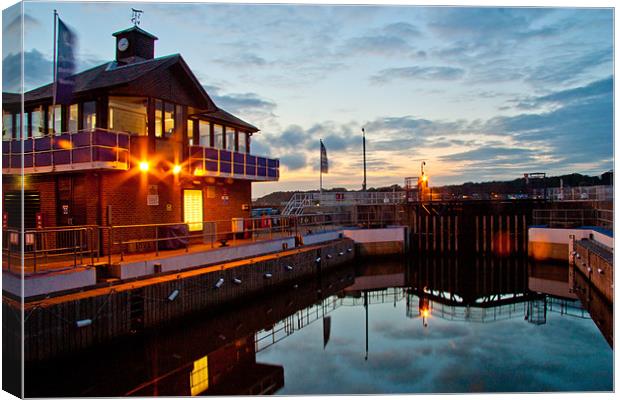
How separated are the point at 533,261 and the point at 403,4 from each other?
939 inches

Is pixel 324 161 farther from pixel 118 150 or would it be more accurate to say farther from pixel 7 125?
pixel 7 125

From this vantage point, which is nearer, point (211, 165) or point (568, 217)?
point (211, 165)

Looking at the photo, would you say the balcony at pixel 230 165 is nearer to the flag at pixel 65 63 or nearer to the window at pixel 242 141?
the window at pixel 242 141

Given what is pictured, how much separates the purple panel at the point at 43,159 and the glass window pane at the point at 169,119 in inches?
152

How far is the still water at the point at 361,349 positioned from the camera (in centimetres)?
1003

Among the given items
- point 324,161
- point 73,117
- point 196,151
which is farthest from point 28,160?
point 324,161

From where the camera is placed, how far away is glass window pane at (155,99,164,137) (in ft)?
56.9

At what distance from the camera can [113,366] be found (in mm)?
10484

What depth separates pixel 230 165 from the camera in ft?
67.9

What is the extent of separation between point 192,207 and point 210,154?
253 cm

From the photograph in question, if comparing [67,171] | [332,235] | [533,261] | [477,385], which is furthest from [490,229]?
[67,171]

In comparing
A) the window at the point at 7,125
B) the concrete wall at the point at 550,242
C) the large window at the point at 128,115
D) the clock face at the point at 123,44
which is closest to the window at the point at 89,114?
the large window at the point at 128,115

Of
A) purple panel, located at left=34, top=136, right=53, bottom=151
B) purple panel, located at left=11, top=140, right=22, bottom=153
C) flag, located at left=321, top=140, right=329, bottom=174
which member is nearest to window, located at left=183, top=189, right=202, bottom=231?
purple panel, located at left=34, top=136, right=53, bottom=151

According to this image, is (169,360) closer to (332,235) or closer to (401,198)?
(332,235)
